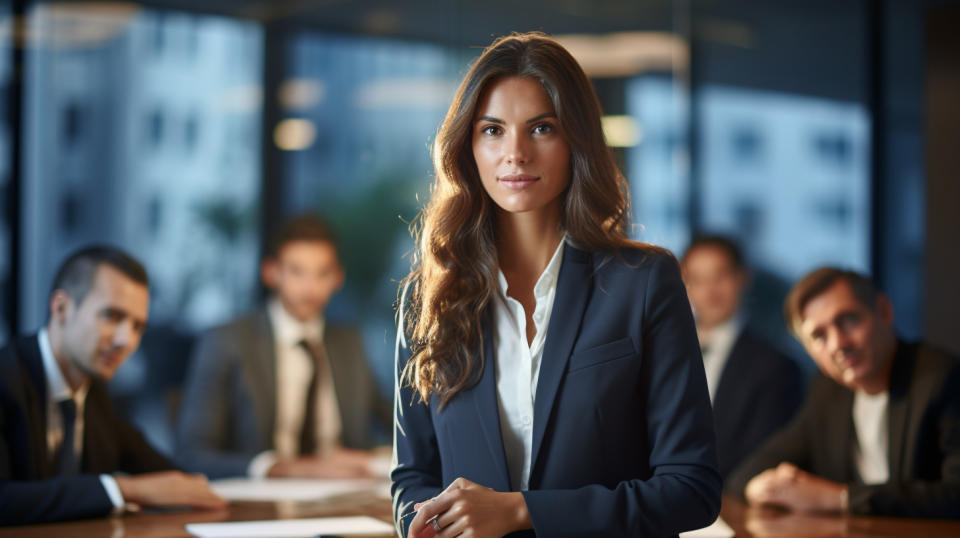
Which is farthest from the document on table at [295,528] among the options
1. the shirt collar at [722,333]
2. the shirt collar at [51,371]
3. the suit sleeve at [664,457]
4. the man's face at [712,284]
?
the man's face at [712,284]

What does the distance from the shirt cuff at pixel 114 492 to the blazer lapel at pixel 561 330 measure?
1604 millimetres

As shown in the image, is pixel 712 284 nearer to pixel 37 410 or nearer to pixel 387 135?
pixel 387 135

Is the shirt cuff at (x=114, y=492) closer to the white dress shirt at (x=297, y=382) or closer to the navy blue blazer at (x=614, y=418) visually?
the navy blue blazer at (x=614, y=418)

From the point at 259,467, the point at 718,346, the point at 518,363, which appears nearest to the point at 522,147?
the point at 518,363

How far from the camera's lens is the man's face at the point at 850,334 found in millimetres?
3492

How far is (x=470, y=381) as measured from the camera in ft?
6.82

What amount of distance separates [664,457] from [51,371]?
2.11 metres

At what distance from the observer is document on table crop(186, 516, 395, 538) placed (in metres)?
2.85

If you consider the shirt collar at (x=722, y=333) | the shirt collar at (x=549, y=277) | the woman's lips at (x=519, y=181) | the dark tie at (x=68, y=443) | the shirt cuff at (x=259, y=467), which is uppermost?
the woman's lips at (x=519, y=181)

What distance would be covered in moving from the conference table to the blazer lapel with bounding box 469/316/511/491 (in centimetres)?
117

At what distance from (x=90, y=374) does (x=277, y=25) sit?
3640 mm

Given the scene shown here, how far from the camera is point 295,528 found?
9.63ft

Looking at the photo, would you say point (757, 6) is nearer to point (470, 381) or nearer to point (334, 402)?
point (334, 402)

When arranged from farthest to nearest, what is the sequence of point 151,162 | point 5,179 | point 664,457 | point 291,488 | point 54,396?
point 151,162 < point 5,179 < point 291,488 < point 54,396 < point 664,457
